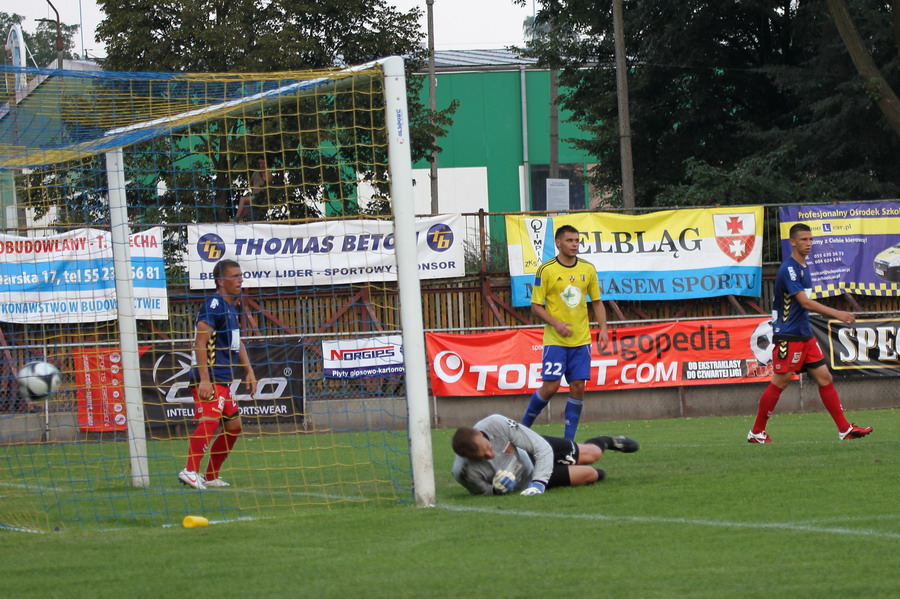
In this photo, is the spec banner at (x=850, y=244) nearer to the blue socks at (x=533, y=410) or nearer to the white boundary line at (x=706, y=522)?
the blue socks at (x=533, y=410)

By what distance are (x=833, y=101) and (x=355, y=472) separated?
62.5 feet

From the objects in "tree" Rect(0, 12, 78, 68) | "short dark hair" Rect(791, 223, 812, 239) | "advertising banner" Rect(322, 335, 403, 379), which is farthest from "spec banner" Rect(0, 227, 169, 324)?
"tree" Rect(0, 12, 78, 68)

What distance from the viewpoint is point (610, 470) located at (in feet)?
32.3

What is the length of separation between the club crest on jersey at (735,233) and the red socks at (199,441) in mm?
14049

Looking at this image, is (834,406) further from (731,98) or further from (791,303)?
(731,98)

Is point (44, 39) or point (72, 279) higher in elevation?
point (44, 39)

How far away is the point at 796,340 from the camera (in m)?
11.6

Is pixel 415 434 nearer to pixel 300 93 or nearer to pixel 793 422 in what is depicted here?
pixel 300 93

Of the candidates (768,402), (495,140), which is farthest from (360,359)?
(495,140)

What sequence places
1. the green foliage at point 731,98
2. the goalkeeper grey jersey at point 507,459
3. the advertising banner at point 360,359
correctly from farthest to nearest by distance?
the green foliage at point 731,98 < the advertising banner at point 360,359 < the goalkeeper grey jersey at point 507,459

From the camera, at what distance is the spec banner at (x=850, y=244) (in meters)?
21.6

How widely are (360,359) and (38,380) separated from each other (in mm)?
10657

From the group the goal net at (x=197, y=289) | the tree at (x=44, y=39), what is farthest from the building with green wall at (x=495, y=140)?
the tree at (x=44, y=39)

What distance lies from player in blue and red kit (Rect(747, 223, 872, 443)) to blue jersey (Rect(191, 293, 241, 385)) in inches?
208
